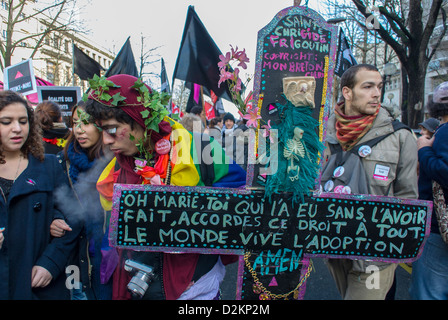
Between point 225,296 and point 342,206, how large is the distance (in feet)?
7.71

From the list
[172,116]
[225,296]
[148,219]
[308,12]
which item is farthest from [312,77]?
[225,296]

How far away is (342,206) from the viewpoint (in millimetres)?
1732

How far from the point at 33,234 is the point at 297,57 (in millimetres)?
1806

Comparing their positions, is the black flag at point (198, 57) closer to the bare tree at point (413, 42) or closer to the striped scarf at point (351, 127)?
the striped scarf at point (351, 127)

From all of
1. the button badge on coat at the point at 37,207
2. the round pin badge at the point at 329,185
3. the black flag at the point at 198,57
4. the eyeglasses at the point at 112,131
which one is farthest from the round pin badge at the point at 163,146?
the black flag at the point at 198,57

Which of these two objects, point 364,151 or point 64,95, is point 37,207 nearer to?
point 364,151

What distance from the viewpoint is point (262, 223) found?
175 cm

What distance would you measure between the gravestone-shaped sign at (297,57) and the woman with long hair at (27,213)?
4.64ft

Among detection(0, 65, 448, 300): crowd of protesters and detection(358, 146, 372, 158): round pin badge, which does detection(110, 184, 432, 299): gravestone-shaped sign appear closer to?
detection(0, 65, 448, 300): crowd of protesters

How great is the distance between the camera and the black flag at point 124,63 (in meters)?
5.69

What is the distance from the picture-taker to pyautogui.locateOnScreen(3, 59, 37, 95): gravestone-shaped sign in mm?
5064

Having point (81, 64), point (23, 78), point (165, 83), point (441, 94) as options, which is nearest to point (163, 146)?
point (441, 94)
